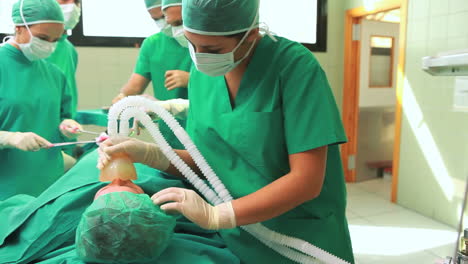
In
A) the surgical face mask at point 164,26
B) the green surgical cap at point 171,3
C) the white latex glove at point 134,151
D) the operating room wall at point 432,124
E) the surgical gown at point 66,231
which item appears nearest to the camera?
the surgical gown at point 66,231

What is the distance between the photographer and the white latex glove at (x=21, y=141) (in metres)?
1.60

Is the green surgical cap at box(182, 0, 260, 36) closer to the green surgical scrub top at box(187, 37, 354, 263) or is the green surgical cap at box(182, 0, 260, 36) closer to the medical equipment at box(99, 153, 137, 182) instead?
the green surgical scrub top at box(187, 37, 354, 263)

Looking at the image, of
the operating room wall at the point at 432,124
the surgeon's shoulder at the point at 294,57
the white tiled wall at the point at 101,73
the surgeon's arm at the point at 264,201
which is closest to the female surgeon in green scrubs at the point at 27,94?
the surgeon's arm at the point at 264,201

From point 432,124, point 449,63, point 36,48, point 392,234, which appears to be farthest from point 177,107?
point 432,124

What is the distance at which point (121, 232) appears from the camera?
0.88 m

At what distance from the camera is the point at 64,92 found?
211 centimetres

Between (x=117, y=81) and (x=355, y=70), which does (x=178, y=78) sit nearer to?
(x=117, y=81)

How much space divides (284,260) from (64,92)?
1.63m

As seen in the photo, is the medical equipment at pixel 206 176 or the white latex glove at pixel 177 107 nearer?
the medical equipment at pixel 206 176

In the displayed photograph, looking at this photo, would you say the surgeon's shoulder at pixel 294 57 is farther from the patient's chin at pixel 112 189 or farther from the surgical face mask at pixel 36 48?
the surgical face mask at pixel 36 48

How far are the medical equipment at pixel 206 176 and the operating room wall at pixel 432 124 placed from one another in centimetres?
223

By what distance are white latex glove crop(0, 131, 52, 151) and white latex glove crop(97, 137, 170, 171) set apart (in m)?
0.61

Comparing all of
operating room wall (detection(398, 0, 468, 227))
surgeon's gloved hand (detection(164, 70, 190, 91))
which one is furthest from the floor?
surgeon's gloved hand (detection(164, 70, 190, 91))

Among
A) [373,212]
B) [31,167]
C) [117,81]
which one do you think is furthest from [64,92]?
[373,212]
